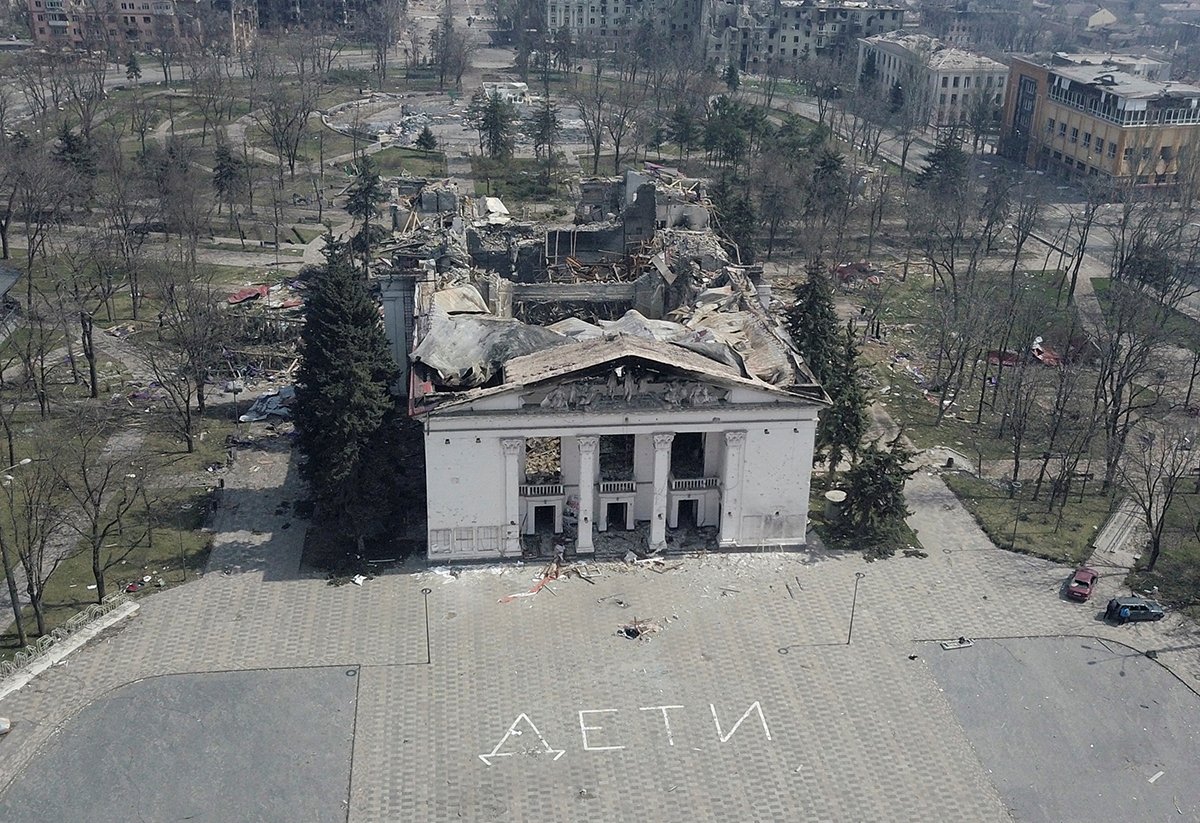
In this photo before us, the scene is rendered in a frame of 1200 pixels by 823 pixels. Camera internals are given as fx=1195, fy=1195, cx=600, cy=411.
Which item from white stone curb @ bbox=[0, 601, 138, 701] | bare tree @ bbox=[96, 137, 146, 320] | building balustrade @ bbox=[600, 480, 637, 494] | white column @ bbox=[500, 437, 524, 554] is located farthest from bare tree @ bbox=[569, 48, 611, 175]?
white stone curb @ bbox=[0, 601, 138, 701]

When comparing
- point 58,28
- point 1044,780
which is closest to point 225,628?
point 1044,780

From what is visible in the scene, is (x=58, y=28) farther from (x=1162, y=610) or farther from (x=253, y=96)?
(x=1162, y=610)

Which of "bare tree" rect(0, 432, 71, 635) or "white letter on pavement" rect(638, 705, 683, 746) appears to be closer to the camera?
"white letter on pavement" rect(638, 705, 683, 746)

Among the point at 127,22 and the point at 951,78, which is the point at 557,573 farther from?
the point at 127,22

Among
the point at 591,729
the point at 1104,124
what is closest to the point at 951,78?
the point at 1104,124

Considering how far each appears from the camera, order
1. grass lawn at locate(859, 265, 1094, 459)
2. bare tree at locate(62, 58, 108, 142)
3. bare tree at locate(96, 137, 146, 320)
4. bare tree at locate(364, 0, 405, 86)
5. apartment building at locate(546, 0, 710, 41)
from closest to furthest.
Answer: grass lawn at locate(859, 265, 1094, 459) → bare tree at locate(96, 137, 146, 320) → bare tree at locate(62, 58, 108, 142) → bare tree at locate(364, 0, 405, 86) → apartment building at locate(546, 0, 710, 41)

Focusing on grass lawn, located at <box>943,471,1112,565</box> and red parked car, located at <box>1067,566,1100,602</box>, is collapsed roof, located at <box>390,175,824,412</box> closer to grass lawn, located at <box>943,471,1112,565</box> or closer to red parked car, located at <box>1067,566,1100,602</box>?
grass lawn, located at <box>943,471,1112,565</box>

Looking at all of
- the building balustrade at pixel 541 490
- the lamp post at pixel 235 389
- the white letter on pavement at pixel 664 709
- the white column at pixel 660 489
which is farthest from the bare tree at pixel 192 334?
the white letter on pavement at pixel 664 709

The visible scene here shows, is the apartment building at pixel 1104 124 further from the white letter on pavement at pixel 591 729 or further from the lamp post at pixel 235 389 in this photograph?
the white letter on pavement at pixel 591 729
